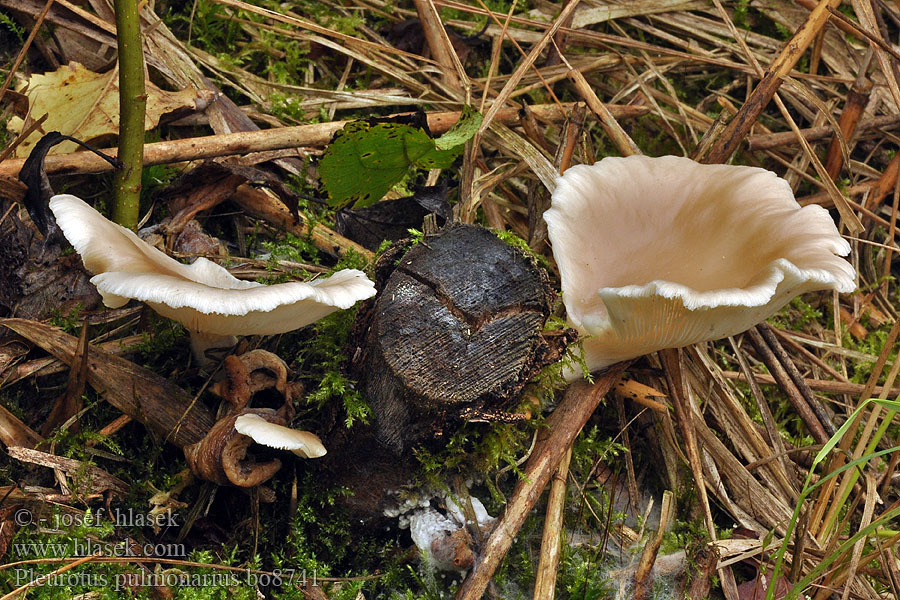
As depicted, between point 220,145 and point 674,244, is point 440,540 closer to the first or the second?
point 674,244

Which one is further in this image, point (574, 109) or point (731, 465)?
point (574, 109)

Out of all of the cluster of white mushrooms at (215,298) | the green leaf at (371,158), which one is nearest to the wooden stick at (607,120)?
the green leaf at (371,158)

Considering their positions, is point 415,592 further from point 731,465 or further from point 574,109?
point 574,109

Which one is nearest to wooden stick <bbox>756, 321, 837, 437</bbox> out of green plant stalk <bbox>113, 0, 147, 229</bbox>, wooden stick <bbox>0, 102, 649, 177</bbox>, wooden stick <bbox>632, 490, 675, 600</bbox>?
wooden stick <bbox>632, 490, 675, 600</bbox>

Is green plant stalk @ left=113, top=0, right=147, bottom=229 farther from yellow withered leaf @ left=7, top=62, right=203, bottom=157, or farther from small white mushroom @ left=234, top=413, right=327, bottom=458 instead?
small white mushroom @ left=234, top=413, right=327, bottom=458

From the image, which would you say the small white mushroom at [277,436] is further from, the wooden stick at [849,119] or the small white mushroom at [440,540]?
the wooden stick at [849,119]

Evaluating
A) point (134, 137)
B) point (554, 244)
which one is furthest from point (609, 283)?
point (134, 137)
